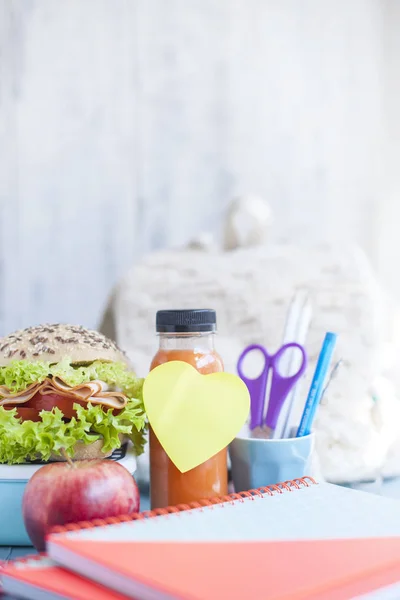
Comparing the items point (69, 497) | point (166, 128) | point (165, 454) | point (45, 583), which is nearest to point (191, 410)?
point (165, 454)

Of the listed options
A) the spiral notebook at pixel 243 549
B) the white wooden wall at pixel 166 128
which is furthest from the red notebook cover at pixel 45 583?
the white wooden wall at pixel 166 128

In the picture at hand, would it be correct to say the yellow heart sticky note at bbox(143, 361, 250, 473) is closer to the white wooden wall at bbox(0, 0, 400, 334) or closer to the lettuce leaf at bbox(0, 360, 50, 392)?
the lettuce leaf at bbox(0, 360, 50, 392)

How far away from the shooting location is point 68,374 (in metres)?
0.79

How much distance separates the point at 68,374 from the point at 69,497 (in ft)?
0.64

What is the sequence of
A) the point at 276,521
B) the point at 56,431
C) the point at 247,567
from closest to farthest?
the point at 247,567
the point at 276,521
the point at 56,431

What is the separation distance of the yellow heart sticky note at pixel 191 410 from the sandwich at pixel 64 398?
0.04 m

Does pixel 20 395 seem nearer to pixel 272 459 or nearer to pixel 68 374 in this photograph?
pixel 68 374

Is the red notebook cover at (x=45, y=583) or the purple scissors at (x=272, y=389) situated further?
the purple scissors at (x=272, y=389)

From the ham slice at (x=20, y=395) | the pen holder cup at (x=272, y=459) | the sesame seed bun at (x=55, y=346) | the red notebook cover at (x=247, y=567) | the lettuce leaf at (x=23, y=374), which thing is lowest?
the pen holder cup at (x=272, y=459)

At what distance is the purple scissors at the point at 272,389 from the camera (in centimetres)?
79

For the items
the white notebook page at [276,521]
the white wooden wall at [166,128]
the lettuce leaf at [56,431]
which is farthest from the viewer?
the white wooden wall at [166,128]

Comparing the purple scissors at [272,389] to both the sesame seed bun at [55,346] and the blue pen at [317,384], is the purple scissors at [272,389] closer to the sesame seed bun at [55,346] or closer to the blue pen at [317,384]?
the blue pen at [317,384]

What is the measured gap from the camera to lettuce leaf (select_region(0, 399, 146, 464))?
0.71 metres

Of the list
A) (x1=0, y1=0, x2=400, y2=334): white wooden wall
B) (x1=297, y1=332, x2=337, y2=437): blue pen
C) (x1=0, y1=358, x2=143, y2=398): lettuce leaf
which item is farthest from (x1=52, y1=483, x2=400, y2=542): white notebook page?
(x1=0, y1=0, x2=400, y2=334): white wooden wall
